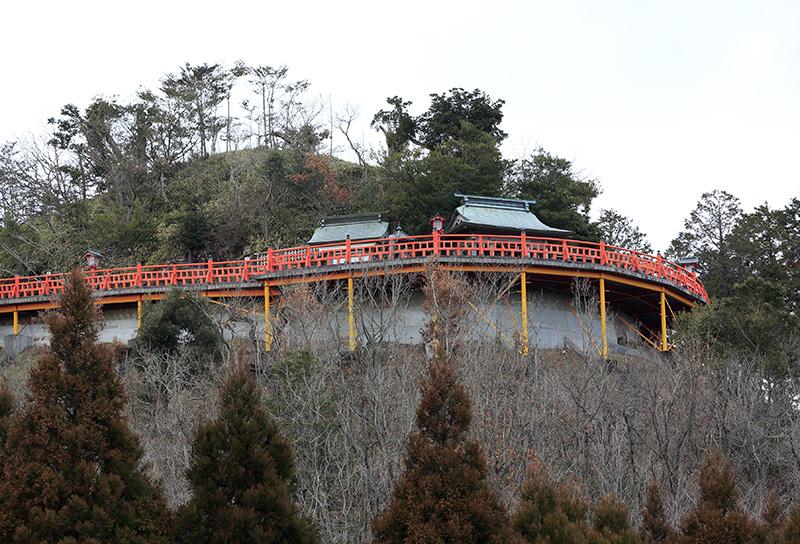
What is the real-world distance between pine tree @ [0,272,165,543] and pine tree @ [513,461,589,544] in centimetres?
426

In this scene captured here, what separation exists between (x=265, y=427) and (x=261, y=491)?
→ 947 mm

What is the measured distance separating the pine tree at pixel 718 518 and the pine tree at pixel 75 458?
20.8 ft

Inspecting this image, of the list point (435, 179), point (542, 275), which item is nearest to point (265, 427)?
point (542, 275)

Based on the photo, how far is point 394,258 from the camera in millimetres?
31203

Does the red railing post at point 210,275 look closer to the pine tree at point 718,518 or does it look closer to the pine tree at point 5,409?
the pine tree at point 5,409

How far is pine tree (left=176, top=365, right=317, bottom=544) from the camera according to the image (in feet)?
40.5

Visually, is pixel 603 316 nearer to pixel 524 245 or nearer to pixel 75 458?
pixel 524 245

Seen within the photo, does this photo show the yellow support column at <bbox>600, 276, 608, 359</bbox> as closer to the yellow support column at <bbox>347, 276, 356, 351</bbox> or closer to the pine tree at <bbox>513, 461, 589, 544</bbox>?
the yellow support column at <bbox>347, 276, 356, 351</bbox>

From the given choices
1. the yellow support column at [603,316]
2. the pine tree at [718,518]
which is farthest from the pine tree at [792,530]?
the yellow support column at [603,316]

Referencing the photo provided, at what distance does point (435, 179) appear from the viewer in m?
37.8

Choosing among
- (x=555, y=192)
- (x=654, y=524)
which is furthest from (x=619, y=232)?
(x=654, y=524)

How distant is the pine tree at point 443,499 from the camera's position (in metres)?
12.2

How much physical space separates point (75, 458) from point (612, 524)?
641 cm

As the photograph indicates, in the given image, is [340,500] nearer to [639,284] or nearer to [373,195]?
[639,284]
